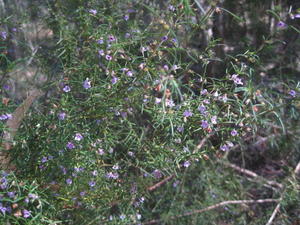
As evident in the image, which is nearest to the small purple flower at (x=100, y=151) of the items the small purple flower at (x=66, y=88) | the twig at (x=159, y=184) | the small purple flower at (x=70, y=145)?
the small purple flower at (x=70, y=145)

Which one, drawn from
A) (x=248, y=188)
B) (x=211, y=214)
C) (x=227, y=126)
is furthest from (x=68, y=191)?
(x=248, y=188)

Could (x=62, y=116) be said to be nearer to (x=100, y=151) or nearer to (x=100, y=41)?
(x=100, y=151)

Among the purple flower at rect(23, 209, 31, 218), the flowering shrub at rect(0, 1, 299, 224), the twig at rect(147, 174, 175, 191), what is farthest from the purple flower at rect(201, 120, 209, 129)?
the twig at rect(147, 174, 175, 191)

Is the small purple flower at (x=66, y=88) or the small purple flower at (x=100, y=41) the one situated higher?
the small purple flower at (x=100, y=41)

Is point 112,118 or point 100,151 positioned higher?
point 112,118

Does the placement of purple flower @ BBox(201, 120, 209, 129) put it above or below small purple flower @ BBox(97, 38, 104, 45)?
below

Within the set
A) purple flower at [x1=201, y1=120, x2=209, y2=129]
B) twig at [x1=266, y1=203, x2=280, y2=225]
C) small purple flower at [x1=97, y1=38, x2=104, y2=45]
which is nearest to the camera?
purple flower at [x1=201, y1=120, x2=209, y2=129]

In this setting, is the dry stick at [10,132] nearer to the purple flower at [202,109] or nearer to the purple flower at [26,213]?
the purple flower at [26,213]

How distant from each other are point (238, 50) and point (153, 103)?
1.59 meters

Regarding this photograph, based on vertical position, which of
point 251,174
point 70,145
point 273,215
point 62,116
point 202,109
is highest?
point 202,109

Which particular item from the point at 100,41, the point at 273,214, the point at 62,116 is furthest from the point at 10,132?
the point at 273,214

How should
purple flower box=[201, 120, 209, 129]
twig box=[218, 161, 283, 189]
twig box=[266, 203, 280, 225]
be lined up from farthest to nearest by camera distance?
twig box=[218, 161, 283, 189] < twig box=[266, 203, 280, 225] < purple flower box=[201, 120, 209, 129]

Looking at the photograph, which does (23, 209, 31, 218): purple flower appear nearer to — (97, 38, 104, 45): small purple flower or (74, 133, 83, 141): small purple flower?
(74, 133, 83, 141): small purple flower

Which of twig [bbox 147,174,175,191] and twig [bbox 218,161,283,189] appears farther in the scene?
twig [bbox 218,161,283,189]
